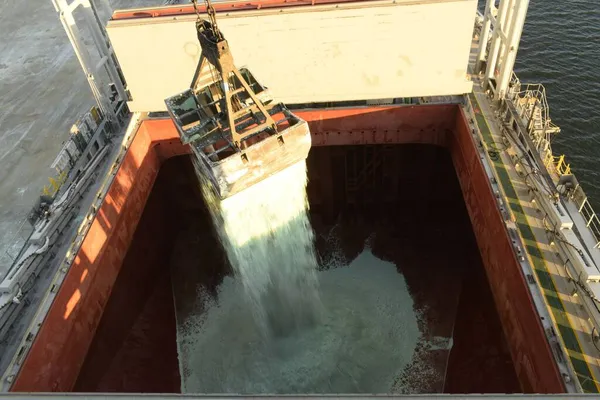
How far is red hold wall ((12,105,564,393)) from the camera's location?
12.1 meters

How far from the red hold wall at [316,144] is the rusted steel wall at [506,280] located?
26 millimetres

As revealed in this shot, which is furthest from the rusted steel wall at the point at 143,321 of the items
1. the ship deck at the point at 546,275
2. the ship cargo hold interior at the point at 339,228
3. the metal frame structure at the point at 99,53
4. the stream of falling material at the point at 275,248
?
the ship deck at the point at 546,275

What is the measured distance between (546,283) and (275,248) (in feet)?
27.4

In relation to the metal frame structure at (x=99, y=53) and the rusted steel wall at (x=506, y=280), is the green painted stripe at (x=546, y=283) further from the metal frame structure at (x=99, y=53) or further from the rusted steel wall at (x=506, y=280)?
the metal frame structure at (x=99, y=53)

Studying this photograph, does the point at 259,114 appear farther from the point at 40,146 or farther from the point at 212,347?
the point at 40,146

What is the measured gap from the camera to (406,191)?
20453 millimetres

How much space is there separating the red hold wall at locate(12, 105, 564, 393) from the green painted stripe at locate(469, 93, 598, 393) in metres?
0.49

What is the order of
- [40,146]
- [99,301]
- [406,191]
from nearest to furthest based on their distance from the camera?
[99,301]
[406,191]
[40,146]

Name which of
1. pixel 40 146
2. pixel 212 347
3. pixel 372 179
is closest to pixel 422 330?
pixel 372 179

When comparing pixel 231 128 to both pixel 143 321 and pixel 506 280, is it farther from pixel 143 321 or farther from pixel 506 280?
pixel 143 321

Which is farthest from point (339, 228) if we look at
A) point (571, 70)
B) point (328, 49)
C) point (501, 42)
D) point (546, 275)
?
point (571, 70)

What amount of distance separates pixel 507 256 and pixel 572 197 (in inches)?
106

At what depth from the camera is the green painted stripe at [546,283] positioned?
33.5 feet

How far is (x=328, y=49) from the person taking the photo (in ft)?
54.7
